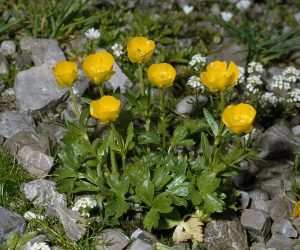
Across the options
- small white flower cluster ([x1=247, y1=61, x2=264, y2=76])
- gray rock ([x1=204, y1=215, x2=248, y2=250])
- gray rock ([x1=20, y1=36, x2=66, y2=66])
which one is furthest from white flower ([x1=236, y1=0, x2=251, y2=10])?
gray rock ([x1=204, y1=215, x2=248, y2=250])

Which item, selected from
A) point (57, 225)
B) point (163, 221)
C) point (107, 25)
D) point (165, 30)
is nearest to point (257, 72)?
point (165, 30)

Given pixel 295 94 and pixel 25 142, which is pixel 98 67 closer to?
pixel 25 142

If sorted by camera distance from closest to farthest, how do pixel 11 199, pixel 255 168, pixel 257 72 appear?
pixel 11 199 → pixel 255 168 → pixel 257 72

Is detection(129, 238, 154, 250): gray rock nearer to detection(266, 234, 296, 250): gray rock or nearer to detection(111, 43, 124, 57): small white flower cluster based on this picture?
detection(266, 234, 296, 250): gray rock

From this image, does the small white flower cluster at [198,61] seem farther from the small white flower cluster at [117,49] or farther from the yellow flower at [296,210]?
the yellow flower at [296,210]

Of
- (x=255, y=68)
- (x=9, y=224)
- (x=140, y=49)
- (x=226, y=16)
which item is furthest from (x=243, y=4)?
(x=9, y=224)

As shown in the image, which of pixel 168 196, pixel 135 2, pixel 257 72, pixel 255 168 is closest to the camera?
pixel 168 196

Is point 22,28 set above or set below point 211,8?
above

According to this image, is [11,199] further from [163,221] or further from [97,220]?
[163,221]
